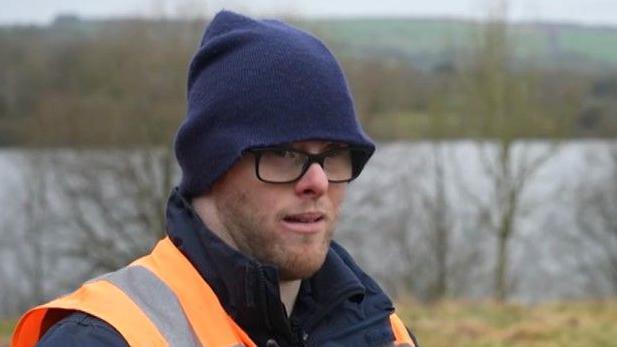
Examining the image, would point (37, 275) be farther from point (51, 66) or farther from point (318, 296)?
point (318, 296)

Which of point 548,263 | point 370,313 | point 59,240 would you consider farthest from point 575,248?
point 370,313

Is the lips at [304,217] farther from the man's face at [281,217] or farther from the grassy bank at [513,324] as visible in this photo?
the grassy bank at [513,324]

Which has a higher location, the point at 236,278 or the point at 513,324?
the point at 236,278

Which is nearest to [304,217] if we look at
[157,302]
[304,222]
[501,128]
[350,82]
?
[304,222]

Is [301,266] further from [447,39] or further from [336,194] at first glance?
[447,39]

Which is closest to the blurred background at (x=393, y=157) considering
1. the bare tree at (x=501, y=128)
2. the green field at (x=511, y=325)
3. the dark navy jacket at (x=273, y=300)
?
the bare tree at (x=501, y=128)

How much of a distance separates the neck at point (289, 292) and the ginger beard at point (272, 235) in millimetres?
34

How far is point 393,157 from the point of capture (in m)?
25.8

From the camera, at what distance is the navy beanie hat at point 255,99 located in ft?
5.69

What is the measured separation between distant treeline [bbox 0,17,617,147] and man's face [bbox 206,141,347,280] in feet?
63.9

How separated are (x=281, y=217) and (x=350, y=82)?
19.6 m

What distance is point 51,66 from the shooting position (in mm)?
24219

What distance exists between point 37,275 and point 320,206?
75.3 ft

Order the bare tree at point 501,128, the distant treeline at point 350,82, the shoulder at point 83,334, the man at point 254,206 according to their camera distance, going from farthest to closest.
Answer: the bare tree at point 501,128 < the distant treeline at point 350,82 < the man at point 254,206 < the shoulder at point 83,334
